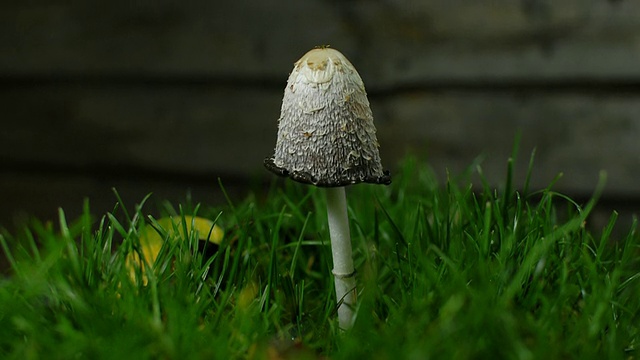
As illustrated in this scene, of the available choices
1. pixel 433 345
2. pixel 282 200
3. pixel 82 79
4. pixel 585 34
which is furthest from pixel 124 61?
pixel 433 345

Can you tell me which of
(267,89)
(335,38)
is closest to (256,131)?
(267,89)

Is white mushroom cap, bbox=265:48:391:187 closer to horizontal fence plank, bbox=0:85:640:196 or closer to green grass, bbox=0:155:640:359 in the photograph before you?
green grass, bbox=0:155:640:359

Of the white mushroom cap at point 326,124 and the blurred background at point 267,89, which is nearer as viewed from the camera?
the white mushroom cap at point 326,124

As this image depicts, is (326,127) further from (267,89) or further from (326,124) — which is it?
(267,89)

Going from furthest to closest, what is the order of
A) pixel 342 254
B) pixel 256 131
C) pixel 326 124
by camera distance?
1. pixel 256 131
2. pixel 342 254
3. pixel 326 124

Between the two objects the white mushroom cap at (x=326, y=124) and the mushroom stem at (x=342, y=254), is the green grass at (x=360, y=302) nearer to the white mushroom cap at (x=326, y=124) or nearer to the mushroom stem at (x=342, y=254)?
the mushroom stem at (x=342, y=254)

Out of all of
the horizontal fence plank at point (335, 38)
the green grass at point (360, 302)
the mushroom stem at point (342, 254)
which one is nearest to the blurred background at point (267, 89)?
the horizontal fence plank at point (335, 38)
